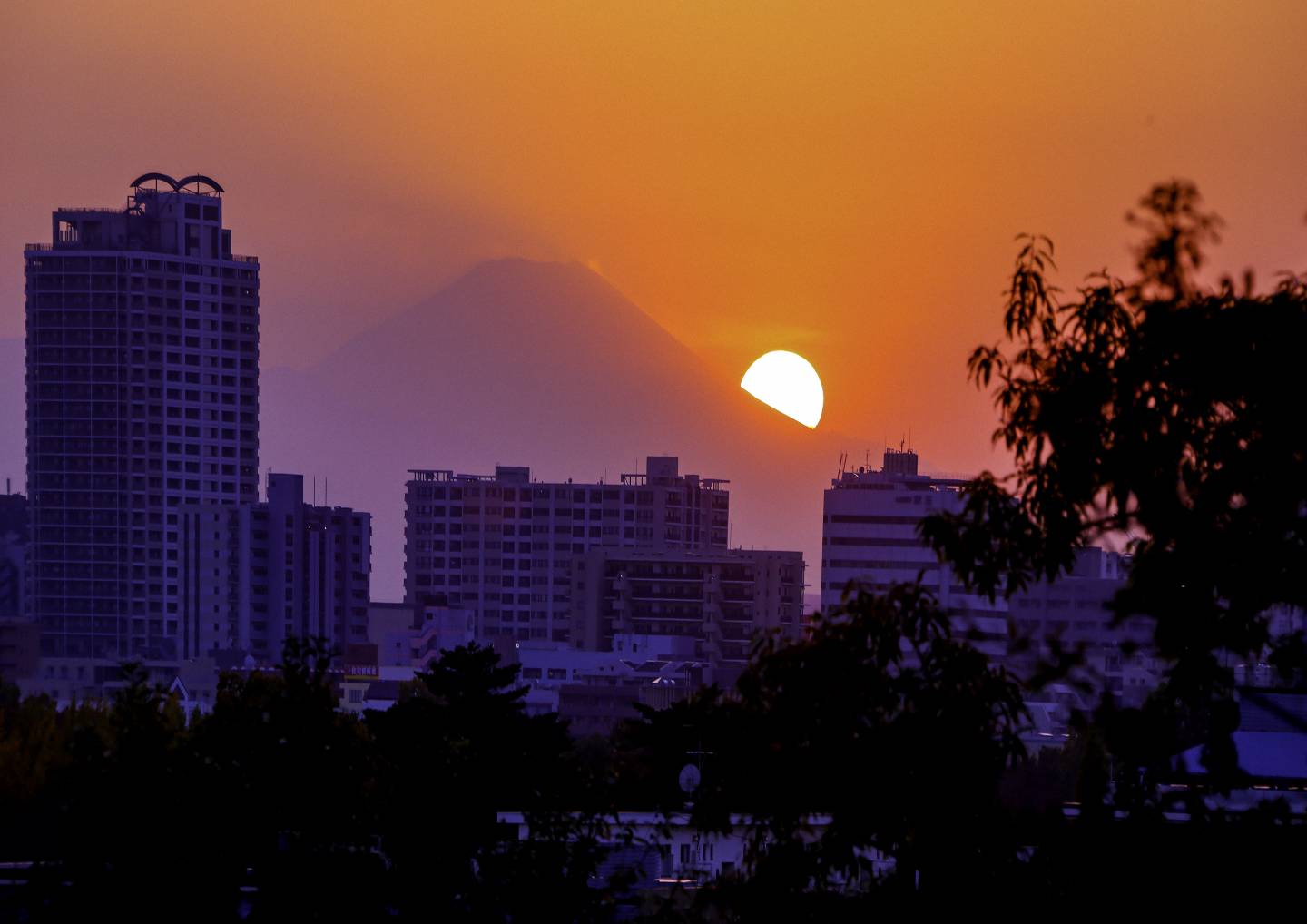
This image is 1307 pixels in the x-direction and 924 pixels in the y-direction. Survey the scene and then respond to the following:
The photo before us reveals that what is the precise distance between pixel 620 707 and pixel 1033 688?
70.6 m

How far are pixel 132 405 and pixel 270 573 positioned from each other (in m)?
16.2

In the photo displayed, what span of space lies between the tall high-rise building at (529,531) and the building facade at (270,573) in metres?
17.9

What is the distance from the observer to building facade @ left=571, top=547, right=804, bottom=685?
106125mm

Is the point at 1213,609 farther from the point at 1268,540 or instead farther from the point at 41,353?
the point at 41,353

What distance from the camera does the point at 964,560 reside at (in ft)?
23.2

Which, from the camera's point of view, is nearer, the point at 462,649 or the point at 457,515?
the point at 462,649

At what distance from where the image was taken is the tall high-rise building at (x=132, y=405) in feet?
365

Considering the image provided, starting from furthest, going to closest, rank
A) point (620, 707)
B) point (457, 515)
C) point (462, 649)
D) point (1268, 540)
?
point (457, 515) → point (620, 707) → point (462, 649) → point (1268, 540)

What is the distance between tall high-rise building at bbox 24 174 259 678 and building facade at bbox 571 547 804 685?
23.9 m

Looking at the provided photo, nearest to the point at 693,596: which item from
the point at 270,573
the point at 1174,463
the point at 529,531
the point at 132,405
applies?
the point at 270,573

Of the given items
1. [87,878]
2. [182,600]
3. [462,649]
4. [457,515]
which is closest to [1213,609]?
[87,878]

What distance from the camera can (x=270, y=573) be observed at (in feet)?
350

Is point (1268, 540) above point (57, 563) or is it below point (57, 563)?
above

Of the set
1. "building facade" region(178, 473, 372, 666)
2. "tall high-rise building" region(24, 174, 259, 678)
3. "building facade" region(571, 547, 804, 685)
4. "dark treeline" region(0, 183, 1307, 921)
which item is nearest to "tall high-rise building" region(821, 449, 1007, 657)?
"building facade" region(571, 547, 804, 685)
